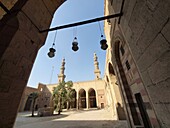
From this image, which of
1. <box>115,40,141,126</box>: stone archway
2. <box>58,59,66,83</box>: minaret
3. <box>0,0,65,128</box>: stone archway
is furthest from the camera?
<box>58,59,66,83</box>: minaret

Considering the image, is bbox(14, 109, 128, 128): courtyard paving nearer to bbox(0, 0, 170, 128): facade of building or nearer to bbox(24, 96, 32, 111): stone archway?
bbox(0, 0, 170, 128): facade of building

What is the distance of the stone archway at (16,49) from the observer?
2.50m

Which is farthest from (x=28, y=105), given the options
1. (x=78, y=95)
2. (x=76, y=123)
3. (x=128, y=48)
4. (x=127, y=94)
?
(x=128, y=48)

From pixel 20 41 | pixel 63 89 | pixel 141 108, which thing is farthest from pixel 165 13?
pixel 63 89

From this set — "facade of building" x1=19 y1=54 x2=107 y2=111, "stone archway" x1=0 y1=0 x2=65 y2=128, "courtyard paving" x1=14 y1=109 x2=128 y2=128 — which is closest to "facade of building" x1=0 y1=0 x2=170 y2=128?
"stone archway" x1=0 y1=0 x2=65 y2=128

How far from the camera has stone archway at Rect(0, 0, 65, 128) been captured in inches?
98.5

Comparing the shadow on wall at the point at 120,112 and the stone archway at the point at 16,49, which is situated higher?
the stone archway at the point at 16,49

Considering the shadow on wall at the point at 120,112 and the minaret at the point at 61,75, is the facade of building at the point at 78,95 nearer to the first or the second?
the minaret at the point at 61,75

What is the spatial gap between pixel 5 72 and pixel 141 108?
5.26 m

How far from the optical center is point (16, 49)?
2.78 m

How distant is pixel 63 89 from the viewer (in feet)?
68.6

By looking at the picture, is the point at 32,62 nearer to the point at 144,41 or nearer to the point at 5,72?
the point at 5,72

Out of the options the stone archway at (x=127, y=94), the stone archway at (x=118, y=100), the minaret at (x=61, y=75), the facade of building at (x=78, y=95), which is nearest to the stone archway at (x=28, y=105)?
the facade of building at (x=78, y=95)

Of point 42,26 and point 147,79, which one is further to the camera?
point 42,26
